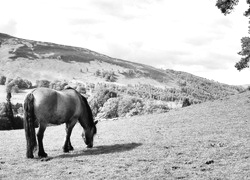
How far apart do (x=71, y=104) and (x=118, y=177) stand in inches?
263

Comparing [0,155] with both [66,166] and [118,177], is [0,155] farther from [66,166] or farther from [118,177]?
[118,177]

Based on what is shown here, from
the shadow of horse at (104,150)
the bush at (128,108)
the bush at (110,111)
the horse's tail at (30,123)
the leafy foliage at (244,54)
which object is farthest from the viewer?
the bush at (128,108)

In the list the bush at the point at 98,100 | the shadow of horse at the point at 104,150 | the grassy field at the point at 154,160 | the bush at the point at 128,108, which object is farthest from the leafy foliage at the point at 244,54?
the bush at the point at 98,100

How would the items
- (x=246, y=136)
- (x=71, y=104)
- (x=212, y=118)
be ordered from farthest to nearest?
1. (x=212, y=118)
2. (x=246, y=136)
3. (x=71, y=104)

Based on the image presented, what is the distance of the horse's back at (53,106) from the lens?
49.1 feet

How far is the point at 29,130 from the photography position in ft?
48.6

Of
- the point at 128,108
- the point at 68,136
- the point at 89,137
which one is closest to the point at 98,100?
the point at 128,108

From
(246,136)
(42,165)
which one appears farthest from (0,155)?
(246,136)

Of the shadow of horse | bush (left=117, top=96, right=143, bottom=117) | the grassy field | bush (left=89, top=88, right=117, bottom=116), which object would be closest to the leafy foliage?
the grassy field

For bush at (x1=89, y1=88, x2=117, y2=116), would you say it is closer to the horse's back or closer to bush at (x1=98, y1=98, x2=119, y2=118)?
bush at (x1=98, y1=98, x2=119, y2=118)

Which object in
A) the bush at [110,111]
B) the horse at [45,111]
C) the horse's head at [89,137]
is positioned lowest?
the bush at [110,111]

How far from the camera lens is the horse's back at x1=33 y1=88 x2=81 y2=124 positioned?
14953 mm

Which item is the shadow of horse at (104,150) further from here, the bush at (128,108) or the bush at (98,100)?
the bush at (98,100)

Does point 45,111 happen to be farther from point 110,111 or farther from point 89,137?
point 110,111
